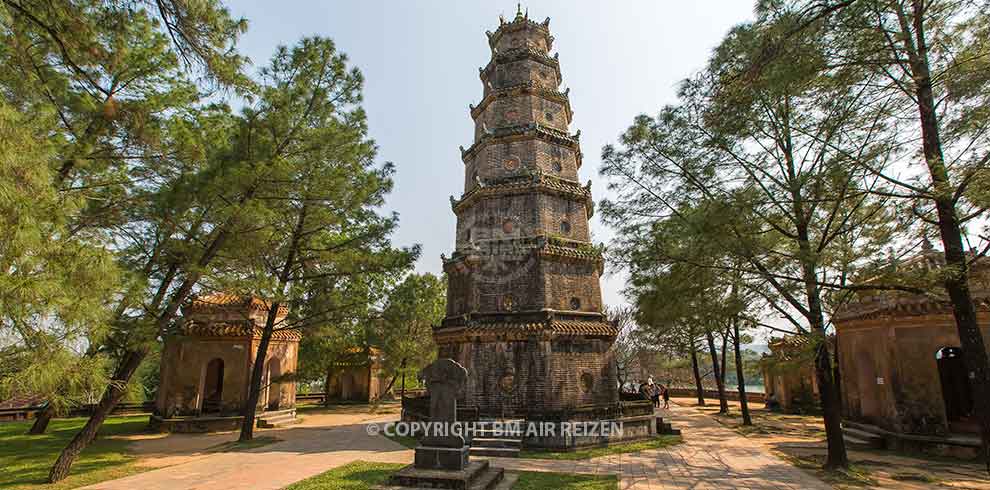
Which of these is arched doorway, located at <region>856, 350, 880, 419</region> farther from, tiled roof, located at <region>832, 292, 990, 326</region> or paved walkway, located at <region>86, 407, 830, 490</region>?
paved walkway, located at <region>86, 407, 830, 490</region>

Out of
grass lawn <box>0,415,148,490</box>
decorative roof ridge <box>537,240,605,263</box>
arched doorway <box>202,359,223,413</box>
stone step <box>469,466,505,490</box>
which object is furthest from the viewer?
arched doorway <box>202,359,223,413</box>

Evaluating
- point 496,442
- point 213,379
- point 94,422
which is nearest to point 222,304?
point 213,379

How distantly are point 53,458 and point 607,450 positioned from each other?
15258 mm

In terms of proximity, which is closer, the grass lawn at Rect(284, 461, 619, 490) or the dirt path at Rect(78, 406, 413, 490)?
the grass lawn at Rect(284, 461, 619, 490)

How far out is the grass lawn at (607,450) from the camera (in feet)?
42.0

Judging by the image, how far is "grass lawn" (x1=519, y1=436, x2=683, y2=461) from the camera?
42.0ft

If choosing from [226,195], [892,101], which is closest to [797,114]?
[892,101]

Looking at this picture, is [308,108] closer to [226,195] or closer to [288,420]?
[226,195]

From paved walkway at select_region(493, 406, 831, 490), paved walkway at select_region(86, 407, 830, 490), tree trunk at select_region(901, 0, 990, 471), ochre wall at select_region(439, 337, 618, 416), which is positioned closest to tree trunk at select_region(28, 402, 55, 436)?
paved walkway at select_region(86, 407, 830, 490)

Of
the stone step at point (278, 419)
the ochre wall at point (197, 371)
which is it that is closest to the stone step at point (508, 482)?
the stone step at point (278, 419)

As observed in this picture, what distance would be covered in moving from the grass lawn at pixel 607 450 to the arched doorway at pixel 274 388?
13.5 m

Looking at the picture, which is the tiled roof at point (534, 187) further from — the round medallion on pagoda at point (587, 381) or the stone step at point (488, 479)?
the stone step at point (488, 479)

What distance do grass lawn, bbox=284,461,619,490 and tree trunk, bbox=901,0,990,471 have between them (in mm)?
6361

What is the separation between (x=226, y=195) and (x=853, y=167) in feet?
41.1
